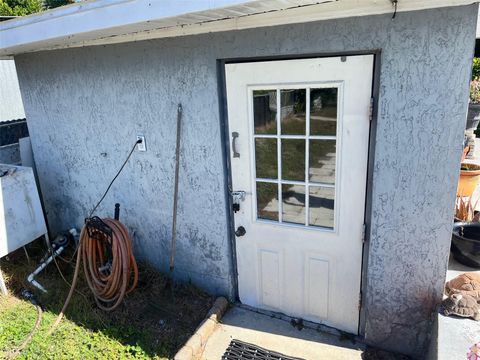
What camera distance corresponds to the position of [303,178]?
3.32 m

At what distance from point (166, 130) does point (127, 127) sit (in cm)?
63

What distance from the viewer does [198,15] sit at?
259 centimetres

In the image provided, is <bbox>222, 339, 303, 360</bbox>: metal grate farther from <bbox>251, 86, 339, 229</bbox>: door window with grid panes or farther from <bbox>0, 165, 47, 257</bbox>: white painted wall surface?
<bbox>0, 165, 47, 257</bbox>: white painted wall surface

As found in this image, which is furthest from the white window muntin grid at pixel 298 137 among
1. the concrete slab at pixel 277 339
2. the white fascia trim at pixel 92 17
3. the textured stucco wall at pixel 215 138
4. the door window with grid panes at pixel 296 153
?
the concrete slab at pixel 277 339

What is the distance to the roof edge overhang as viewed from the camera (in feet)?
7.89

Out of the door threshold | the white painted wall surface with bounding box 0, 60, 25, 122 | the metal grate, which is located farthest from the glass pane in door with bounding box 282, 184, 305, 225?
the white painted wall surface with bounding box 0, 60, 25, 122

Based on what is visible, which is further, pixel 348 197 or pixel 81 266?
pixel 81 266

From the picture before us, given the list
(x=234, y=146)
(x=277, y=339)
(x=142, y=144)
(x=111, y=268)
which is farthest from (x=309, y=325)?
(x=142, y=144)

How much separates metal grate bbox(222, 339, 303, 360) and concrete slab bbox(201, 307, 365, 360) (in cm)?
5

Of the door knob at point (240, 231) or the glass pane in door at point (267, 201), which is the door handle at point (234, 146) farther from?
the door knob at point (240, 231)

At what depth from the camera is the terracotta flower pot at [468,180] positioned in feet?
17.8

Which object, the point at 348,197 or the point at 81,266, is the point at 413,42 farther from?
the point at 81,266

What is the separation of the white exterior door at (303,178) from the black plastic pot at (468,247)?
4.09 ft

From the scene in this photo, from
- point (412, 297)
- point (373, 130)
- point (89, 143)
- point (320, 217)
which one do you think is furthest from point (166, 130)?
point (412, 297)
